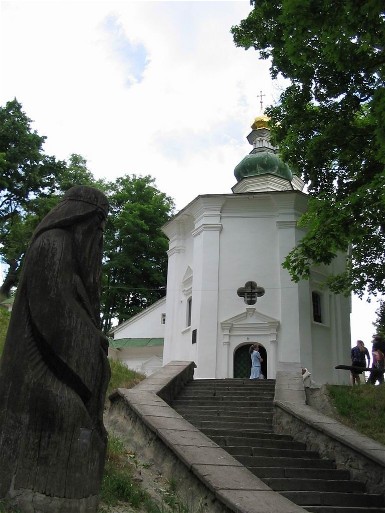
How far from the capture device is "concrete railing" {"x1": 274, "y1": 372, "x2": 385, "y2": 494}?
7191 mm

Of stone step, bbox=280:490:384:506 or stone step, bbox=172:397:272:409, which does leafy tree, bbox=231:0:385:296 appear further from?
stone step, bbox=280:490:384:506

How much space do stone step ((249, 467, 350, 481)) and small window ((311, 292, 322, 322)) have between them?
13581 mm

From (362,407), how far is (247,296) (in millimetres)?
9878

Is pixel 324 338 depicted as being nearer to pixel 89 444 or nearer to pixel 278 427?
pixel 278 427

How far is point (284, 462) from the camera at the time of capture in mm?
7949

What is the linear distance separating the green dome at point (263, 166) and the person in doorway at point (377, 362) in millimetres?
11435

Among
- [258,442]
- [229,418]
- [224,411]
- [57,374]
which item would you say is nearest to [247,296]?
[224,411]

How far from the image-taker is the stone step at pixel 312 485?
702 cm

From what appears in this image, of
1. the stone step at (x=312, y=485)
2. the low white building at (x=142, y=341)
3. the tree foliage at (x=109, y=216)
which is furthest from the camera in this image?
the tree foliage at (x=109, y=216)

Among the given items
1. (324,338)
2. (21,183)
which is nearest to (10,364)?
(324,338)

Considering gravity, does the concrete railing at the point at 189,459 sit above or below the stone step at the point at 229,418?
below

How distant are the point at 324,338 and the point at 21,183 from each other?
20178 millimetres

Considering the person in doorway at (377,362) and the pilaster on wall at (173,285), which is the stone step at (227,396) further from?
the pilaster on wall at (173,285)

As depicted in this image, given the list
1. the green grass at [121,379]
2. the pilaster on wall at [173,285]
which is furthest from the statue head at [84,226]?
the pilaster on wall at [173,285]
